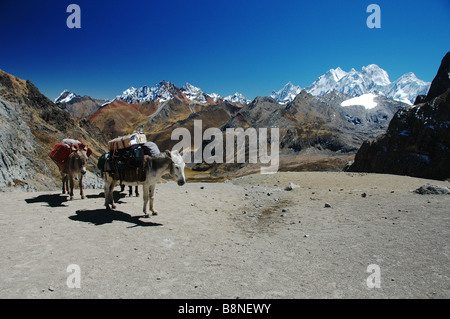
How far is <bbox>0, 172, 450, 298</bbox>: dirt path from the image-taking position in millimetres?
5156

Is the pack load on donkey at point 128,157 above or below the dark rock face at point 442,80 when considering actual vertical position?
below

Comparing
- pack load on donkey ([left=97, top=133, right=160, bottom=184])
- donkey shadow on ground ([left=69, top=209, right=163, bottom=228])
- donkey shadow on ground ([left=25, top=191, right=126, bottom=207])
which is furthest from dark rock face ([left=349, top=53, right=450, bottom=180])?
donkey shadow on ground ([left=25, top=191, right=126, bottom=207])

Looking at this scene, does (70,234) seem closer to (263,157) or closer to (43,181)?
(43,181)

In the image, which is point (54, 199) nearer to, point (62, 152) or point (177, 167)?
point (62, 152)

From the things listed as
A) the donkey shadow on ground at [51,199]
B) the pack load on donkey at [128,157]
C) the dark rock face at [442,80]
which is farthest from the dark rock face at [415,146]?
Result: the donkey shadow on ground at [51,199]

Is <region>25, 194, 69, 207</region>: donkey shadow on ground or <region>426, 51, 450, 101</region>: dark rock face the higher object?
<region>426, 51, 450, 101</region>: dark rock face

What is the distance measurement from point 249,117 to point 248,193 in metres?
184

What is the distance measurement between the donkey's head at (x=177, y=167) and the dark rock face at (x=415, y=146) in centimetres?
4863

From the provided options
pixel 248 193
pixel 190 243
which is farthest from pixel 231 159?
pixel 190 243

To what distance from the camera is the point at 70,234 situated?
7645 millimetres

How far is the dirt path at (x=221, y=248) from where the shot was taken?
16.9ft

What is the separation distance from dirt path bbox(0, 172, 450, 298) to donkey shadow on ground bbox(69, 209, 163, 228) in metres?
0.04

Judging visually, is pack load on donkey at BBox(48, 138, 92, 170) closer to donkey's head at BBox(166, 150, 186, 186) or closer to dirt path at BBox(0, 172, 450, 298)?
dirt path at BBox(0, 172, 450, 298)

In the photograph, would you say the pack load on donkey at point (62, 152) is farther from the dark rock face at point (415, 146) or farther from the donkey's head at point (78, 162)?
the dark rock face at point (415, 146)
